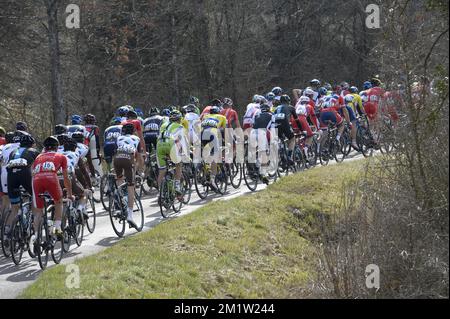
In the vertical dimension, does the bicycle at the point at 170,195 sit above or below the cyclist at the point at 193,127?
below

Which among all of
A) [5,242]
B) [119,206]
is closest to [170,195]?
[119,206]

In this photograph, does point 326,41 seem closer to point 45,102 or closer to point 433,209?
point 45,102

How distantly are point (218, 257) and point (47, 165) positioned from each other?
3.30 meters

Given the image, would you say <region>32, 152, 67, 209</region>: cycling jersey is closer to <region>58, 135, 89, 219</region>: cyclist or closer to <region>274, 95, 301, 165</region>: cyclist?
<region>58, 135, 89, 219</region>: cyclist

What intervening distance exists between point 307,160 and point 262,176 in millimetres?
2816

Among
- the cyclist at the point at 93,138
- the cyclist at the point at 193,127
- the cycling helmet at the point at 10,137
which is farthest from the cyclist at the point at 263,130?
the cycling helmet at the point at 10,137

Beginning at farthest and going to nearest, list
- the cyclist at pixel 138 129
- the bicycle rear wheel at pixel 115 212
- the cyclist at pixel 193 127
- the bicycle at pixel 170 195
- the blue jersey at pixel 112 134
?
the cyclist at pixel 193 127
the blue jersey at pixel 112 134
the cyclist at pixel 138 129
the bicycle at pixel 170 195
the bicycle rear wheel at pixel 115 212

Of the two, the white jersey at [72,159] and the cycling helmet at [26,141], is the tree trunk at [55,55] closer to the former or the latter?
the white jersey at [72,159]

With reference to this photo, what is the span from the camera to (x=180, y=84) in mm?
36156

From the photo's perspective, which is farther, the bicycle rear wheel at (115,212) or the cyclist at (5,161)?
the bicycle rear wheel at (115,212)

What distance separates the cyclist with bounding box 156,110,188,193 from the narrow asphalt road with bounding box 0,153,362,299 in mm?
900

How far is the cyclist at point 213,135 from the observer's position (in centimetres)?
1828

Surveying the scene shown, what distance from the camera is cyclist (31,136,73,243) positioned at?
12742 mm

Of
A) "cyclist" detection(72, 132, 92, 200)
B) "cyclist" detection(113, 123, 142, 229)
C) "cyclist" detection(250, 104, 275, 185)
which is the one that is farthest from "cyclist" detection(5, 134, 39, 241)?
"cyclist" detection(250, 104, 275, 185)
